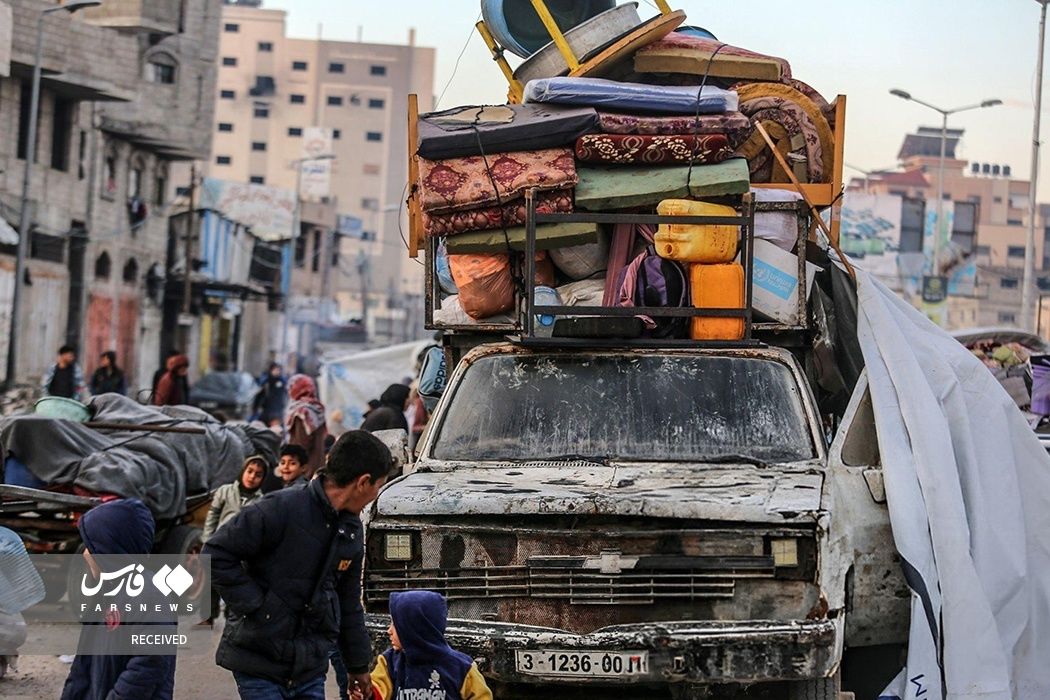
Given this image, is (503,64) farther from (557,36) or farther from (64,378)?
(64,378)

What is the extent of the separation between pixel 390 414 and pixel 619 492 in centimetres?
592

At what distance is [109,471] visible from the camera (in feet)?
37.5

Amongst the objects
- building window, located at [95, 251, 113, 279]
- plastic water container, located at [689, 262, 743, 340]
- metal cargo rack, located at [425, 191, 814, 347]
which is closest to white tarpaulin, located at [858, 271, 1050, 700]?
metal cargo rack, located at [425, 191, 814, 347]

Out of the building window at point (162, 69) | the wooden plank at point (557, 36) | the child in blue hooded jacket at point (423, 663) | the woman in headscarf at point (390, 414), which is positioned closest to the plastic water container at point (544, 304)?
the wooden plank at point (557, 36)

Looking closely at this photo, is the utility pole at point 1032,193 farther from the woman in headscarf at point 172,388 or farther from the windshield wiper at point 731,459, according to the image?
the windshield wiper at point 731,459

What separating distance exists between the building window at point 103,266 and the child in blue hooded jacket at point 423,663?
132 ft

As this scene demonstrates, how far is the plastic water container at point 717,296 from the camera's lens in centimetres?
877

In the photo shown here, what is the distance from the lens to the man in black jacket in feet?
18.1

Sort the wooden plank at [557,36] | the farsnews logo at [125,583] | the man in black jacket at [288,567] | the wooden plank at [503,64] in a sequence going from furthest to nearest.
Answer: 1. the wooden plank at [503,64]
2. the wooden plank at [557,36]
3. the farsnews logo at [125,583]
4. the man in black jacket at [288,567]

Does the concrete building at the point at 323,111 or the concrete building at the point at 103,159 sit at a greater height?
the concrete building at the point at 323,111

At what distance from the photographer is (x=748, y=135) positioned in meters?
9.42

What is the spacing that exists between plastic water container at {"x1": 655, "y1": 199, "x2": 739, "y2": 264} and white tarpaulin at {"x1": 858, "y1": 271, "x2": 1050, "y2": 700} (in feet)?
2.55

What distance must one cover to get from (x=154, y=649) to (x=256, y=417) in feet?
80.3

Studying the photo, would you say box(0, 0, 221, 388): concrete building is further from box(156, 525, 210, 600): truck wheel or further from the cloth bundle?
the cloth bundle
